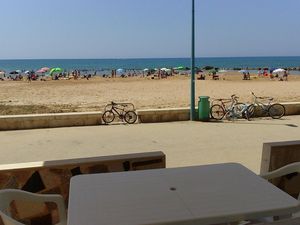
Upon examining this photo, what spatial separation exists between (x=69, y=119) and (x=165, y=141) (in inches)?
131

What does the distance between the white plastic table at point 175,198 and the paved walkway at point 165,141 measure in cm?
366

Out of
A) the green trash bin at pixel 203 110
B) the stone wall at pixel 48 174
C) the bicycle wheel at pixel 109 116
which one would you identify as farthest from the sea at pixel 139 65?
the stone wall at pixel 48 174

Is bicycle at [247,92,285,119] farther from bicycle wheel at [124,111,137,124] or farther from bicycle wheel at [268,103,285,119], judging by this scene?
bicycle wheel at [124,111,137,124]

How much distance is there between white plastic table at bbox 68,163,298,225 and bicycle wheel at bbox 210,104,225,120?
30.8 ft

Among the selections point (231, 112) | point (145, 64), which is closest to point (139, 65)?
point (145, 64)

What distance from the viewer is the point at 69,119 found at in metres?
10.8

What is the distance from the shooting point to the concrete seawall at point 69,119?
34.3ft

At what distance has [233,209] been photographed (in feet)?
7.34

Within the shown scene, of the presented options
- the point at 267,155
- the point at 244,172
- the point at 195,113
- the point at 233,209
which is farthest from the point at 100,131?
the point at 233,209

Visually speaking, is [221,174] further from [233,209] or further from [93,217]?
[93,217]

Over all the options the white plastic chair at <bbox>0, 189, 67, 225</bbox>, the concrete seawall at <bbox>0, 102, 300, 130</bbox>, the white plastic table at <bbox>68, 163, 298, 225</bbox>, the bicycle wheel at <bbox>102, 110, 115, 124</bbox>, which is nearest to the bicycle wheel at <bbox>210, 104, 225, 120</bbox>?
the concrete seawall at <bbox>0, 102, 300, 130</bbox>

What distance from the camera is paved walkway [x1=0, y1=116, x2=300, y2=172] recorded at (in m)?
7.32

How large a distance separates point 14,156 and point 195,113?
18.3 ft

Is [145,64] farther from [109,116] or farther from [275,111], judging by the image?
[109,116]
